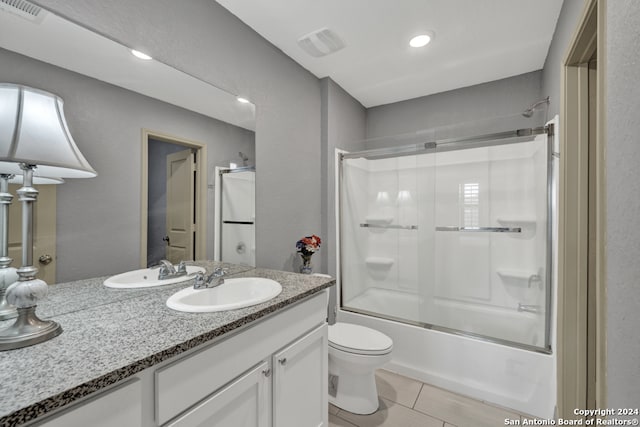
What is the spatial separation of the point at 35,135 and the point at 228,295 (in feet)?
3.22

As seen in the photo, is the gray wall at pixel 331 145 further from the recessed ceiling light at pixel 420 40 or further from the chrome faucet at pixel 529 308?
the chrome faucet at pixel 529 308

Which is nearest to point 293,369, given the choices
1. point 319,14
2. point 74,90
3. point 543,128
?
point 74,90

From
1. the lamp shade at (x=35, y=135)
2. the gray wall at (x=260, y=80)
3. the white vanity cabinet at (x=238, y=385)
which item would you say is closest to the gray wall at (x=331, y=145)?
the gray wall at (x=260, y=80)

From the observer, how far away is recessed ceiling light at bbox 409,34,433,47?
1.92 meters

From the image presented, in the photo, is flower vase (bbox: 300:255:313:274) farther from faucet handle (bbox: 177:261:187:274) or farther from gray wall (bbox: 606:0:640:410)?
gray wall (bbox: 606:0:640:410)

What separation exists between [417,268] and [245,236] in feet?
5.44

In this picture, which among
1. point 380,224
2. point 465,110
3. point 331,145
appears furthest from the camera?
point 380,224

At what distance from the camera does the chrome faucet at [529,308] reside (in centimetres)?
203

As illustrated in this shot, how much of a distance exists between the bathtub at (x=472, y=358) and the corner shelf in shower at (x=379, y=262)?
0.35 meters

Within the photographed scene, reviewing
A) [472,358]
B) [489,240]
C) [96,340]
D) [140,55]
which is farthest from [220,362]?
[489,240]

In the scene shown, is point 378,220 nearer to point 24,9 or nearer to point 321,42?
point 321,42

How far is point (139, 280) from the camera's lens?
4.11 feet

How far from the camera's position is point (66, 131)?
3.15 ft

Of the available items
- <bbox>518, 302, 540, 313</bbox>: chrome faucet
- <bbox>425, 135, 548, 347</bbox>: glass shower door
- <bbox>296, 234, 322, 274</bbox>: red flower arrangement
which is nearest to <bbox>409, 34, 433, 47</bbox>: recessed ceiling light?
<bbox>425, 135, 548, 347</bbox>: glass shower door
